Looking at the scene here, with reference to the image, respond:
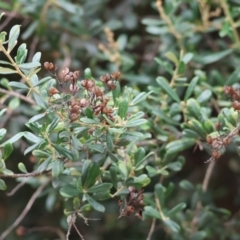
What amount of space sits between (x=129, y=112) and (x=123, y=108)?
13cm

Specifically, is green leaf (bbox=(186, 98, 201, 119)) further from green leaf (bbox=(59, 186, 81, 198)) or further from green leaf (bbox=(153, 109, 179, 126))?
green leaf (bbox=(59, 186, 81, 198))

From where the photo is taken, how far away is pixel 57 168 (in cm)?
64

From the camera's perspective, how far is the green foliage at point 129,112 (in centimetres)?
63

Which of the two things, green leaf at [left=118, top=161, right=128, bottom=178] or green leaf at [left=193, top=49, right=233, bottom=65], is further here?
green leaf at [left=193, top=49, right=233, bottom=65]

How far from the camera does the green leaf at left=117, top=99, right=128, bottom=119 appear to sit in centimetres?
63

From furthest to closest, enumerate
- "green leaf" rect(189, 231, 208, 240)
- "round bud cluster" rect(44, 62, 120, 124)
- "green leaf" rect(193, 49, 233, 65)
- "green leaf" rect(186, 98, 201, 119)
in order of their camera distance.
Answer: "green leaf" rect(193, 49, 233, 65) < "green leaf" rect(189, 231, 208, 240) < "green leaf" rect(186, 98, 201, 119) < "round bud cluster" rect(44, 62, 120, 124)

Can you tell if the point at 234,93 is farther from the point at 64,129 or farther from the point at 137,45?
the point at 137,45

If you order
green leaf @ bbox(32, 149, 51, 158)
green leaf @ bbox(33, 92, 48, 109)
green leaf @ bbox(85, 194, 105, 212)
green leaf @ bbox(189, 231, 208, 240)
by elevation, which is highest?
green leaf @ bbox(33, 92, 48, 109)

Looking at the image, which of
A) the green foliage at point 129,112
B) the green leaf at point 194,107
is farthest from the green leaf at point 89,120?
the green leaf at point 194,107

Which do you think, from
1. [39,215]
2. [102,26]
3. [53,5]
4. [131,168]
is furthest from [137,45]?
[131,168]

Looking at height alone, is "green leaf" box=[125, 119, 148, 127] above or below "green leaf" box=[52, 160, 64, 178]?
above

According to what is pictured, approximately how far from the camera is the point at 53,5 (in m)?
1.12

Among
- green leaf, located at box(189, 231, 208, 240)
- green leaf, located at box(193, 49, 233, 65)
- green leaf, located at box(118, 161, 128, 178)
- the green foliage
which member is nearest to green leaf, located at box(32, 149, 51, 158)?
the green foliage

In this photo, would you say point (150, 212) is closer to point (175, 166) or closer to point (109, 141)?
point (175, 166)
